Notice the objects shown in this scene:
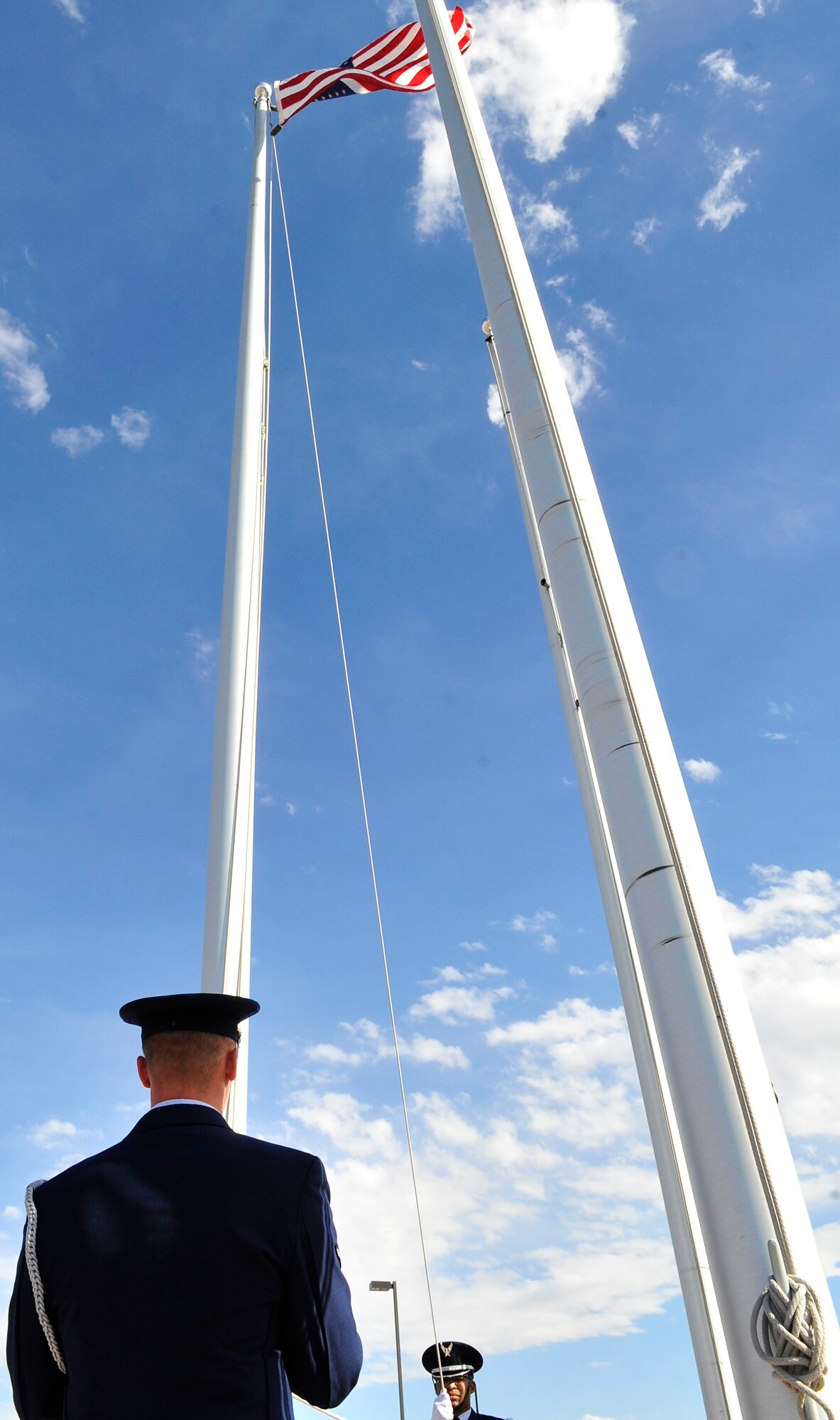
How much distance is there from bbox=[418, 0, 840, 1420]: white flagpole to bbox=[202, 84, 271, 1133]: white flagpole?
2.94m

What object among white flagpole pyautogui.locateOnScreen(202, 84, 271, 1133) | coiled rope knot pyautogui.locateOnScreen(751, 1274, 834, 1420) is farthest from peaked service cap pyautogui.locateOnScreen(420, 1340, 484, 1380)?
coiled rope knot pyautogui.locateOnScreen(751, 1274, 834, 1420)

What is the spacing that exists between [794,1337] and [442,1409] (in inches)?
356

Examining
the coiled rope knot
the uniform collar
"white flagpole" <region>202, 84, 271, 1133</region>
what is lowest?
the coiled rope knot

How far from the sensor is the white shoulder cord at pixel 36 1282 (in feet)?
8.21

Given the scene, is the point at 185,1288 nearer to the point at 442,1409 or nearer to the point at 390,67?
the point at 442,1409

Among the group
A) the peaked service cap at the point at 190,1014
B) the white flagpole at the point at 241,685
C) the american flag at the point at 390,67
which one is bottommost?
the peaked service cap at the point at 190,1014

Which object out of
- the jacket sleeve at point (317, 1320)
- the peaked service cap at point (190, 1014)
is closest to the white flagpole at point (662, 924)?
the jacket sleeve at point (317, 1320)

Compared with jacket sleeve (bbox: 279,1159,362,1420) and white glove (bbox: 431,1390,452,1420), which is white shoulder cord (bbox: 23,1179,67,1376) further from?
white glove (bbox: 431,1390,452,1420)

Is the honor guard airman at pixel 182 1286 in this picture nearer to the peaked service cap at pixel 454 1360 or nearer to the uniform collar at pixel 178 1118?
the uniform collar at pixel 178 1118

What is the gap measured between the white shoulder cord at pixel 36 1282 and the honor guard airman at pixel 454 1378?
905 cm

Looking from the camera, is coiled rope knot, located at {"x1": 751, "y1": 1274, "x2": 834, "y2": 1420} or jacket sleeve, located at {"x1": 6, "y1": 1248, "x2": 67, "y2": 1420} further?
coiled rope knot, located at {"x1": 751, "y1": 1274, "x2": 834, "y2": 1420}

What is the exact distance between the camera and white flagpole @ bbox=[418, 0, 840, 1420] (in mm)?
3314

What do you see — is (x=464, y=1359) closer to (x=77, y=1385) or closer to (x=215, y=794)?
(x=215, y=794)

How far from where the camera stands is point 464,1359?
1136 cm
